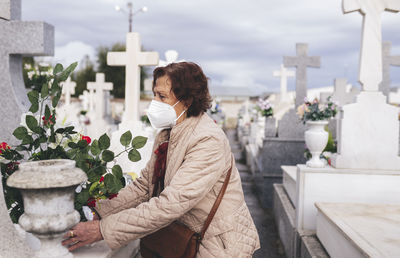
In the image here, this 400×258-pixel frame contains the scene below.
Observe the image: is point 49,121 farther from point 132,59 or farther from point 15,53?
point 132,59

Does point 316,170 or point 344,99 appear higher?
point 344,99

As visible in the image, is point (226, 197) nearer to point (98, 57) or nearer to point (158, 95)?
point (158, 95)

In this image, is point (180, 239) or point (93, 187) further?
point (180, 239)

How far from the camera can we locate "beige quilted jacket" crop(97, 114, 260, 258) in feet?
5.51

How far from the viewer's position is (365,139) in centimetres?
387

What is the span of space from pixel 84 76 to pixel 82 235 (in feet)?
141

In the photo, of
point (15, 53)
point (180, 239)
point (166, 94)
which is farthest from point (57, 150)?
point (15, 53)

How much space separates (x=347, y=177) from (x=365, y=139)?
1.49 feet

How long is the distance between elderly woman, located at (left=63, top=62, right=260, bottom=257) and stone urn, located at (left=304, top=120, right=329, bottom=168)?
2228mm

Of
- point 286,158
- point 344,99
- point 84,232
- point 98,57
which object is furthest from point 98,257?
point 98,57

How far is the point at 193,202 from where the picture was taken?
5.72ft

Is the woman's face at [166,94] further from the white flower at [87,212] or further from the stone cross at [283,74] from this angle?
the stone cross at [283,74]

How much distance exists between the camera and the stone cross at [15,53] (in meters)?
2.41

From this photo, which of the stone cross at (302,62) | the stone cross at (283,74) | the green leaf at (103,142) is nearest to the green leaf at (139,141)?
the green leaf at (103,142)
